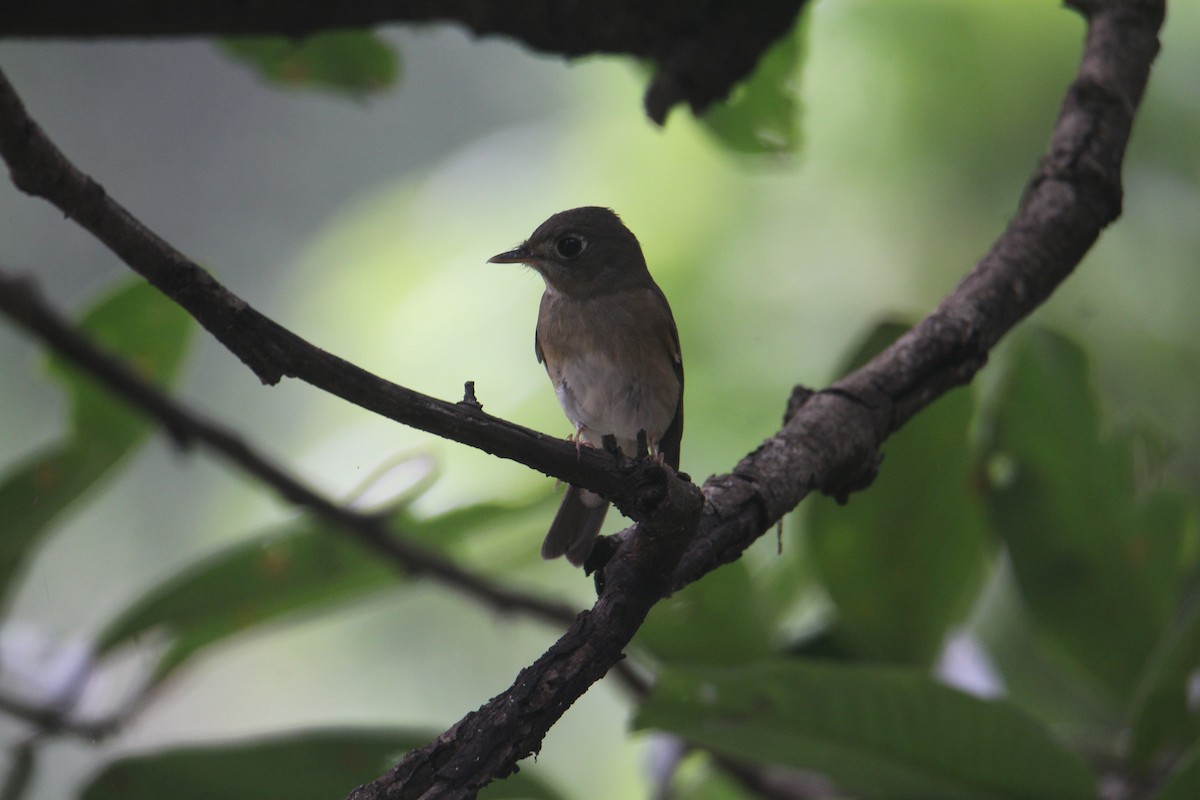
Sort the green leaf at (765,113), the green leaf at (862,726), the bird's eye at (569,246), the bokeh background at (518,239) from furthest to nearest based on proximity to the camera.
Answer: the bokeh background at (518,239) → the green leaf at (765,113) → the bird's eye at (569,246) → the green leaf at (862,726)

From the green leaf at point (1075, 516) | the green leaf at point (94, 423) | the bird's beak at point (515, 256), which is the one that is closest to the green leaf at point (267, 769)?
the green leaf at point (94, 423)

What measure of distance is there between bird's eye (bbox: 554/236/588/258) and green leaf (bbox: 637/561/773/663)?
2.66 feet

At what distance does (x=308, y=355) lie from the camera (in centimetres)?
129

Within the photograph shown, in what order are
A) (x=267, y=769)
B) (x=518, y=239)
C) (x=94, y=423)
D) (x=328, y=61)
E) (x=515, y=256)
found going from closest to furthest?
(x=515, y=256) → (x=267, y=769) → (x=94, y=423) → (x=328, y=61) → (x=518, y=239)

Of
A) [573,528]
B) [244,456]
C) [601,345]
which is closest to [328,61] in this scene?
[244,456]

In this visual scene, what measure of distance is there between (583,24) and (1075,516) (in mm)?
1694

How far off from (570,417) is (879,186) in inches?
104

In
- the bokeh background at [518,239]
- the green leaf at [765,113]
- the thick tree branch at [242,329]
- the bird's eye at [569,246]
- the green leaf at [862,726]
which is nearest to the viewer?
the thick tree branch at [242,329]

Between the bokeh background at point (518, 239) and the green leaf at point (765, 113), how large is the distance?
0.69 meters

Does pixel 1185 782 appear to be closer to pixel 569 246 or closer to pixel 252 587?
pixel 569 246

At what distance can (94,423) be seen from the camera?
3291 millimetres

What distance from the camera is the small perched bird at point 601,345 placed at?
272cm

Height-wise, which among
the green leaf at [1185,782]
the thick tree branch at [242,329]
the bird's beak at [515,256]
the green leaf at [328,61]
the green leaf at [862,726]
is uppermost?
the green leaf at [328,61]

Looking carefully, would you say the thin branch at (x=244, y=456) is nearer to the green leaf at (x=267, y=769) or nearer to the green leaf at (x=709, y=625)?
the green leaf at (x=709, y=625)
